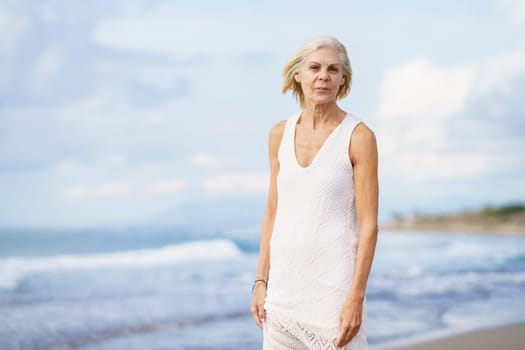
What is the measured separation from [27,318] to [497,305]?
18.2 ft

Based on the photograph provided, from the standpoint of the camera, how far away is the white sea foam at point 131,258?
50.9ft

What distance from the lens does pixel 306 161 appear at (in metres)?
2.11

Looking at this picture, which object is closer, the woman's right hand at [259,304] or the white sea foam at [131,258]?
the woman's right hand at [259,304]

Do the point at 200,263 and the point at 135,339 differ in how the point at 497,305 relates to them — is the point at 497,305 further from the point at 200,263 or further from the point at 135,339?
the point at 200,263

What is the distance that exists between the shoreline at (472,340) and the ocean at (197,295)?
226 millimetres

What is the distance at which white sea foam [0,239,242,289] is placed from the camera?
15.5 meters

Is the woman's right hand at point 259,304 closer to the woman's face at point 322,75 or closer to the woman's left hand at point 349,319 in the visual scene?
the woman's left hand at point 349,319

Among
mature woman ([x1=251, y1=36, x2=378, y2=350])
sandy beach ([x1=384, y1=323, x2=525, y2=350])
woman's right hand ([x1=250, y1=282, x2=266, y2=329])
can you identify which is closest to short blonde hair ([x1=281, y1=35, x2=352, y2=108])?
mature woman ([x1=251, y1=36, x2=378, y2=350])

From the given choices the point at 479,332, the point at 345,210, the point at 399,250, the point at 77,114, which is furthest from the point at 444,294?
the point at 77,114

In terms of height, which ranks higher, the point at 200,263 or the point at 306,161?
the point at 200,263

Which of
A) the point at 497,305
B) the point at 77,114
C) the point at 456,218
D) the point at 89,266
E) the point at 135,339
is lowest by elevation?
the point at 135,339

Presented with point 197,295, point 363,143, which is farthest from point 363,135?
point 197,295

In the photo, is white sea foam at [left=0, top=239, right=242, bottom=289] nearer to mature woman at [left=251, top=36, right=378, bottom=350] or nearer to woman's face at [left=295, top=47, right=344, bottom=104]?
mature woman at [left=251, top=36, right=378, bottom=350]

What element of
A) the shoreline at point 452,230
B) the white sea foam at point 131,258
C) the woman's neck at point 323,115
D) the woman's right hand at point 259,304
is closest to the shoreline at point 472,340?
the woman's right hand at point 259,304
